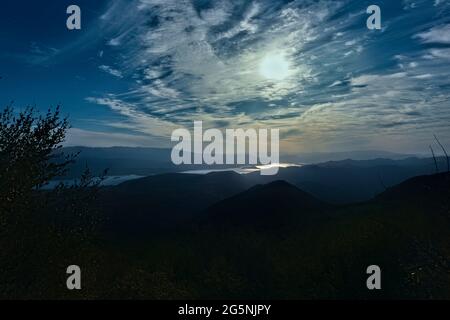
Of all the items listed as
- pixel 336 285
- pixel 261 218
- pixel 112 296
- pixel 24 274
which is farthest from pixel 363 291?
pixel 261 218

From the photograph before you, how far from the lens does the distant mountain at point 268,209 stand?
98.4 meters

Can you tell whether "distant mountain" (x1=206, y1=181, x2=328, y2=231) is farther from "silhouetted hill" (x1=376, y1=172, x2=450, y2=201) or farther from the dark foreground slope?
"silhouetted hill" (x1=376, y1=172, x2=450, y2=201)

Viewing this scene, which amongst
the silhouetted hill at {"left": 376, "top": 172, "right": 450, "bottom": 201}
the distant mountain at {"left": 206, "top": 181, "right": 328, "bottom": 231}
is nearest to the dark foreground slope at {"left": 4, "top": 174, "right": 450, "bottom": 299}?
the silhouetted hill at {"left": 376, "top": 172, "right": 450, "bottom": 201}

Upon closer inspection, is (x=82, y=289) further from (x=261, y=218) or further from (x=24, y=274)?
(x=261, y=218)

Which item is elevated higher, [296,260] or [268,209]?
[268,209]

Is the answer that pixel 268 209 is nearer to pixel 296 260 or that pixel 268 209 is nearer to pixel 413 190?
pixel 413 190

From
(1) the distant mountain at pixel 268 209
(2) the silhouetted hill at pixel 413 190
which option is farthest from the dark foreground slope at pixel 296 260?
(1) the distant mountain at pixel 268 209

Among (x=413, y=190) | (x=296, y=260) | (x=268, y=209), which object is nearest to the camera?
(x=296, y=260)

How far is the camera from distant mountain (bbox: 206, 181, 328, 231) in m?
98.4

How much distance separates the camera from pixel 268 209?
11144 centimetres

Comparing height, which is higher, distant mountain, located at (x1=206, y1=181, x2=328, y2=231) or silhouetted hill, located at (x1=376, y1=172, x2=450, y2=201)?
silhouetted hill, located at (x1=376, y1=172, x2=450, y2=201)

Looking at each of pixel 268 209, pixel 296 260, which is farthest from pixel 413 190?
pixel 296 260

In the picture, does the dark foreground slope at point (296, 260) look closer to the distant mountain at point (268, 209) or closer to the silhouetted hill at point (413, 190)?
the silhouetted hill at point (413, 190)
